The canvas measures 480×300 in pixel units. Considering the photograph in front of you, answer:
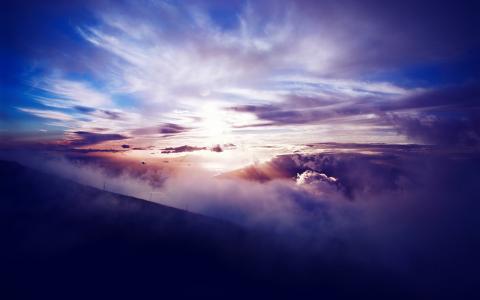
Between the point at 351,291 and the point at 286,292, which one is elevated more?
the point at 286,292

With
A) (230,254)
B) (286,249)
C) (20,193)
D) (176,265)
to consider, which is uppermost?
(20,193)

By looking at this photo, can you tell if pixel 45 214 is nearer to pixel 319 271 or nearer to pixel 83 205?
pixel 83 205

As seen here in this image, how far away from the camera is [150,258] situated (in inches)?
3278

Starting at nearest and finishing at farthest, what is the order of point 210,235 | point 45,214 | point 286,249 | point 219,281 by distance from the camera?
point 45,214, point 219,281, point 210,235, point 286,249

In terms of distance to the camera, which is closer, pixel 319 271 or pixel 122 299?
pixel 122 299

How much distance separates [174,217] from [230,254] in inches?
1449

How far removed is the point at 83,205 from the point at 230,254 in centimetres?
6333

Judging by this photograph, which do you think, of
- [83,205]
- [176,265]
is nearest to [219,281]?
[176,265]

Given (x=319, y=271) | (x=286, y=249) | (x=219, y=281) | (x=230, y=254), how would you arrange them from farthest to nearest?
(x=286, y=249), (x=319, y=271), (x=230, y=254), (x=219, y=281)

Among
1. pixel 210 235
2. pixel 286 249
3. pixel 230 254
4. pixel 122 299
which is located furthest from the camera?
pixel 286 249

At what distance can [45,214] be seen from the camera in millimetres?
82750

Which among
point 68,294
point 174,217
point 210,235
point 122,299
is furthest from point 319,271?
point 68,294

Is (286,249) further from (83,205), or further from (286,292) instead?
(83,205)

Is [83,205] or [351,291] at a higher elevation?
[83,205]
